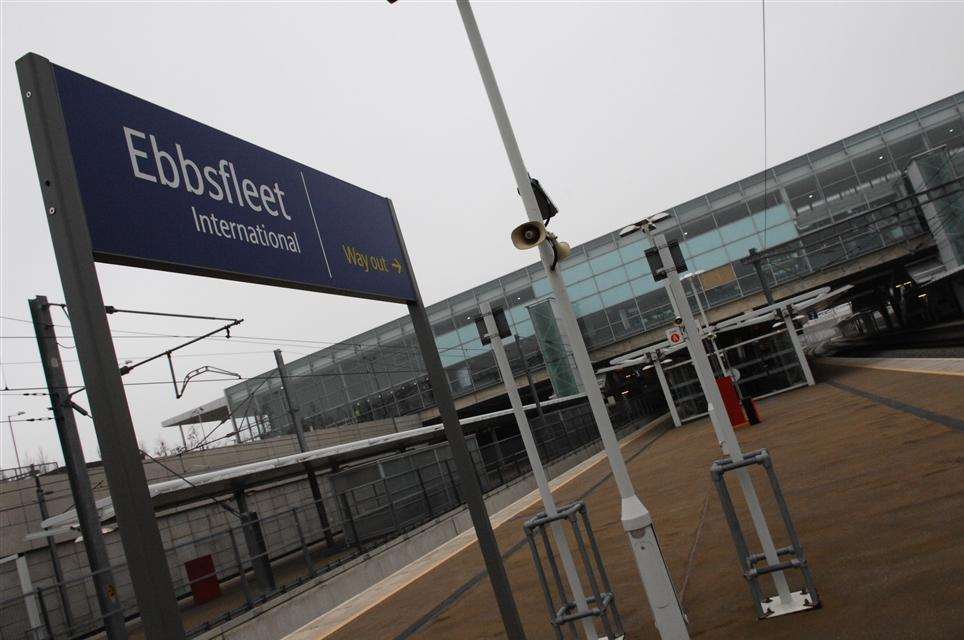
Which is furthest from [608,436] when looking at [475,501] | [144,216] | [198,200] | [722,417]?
[144,216]

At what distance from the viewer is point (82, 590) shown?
16.3m

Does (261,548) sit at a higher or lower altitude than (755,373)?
higher

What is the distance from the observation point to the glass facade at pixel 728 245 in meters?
38.3

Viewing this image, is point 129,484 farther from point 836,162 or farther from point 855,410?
point 836,162

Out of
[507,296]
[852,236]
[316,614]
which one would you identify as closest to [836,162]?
[852,236]

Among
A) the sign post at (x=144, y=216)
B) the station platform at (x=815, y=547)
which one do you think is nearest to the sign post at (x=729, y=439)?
the station platform at (x=815, y=547)

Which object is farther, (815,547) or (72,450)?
(72,450)

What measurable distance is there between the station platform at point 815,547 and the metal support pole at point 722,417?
0.38 m

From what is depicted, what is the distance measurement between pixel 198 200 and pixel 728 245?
131 ft

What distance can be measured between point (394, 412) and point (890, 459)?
126 feet

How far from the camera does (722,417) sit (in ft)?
18.0

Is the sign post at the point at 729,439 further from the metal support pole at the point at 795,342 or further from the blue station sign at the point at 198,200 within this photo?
the metal support pole at the point at 795,342

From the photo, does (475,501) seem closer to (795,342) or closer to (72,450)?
(72,450)

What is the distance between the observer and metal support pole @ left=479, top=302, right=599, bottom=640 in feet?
17.3
